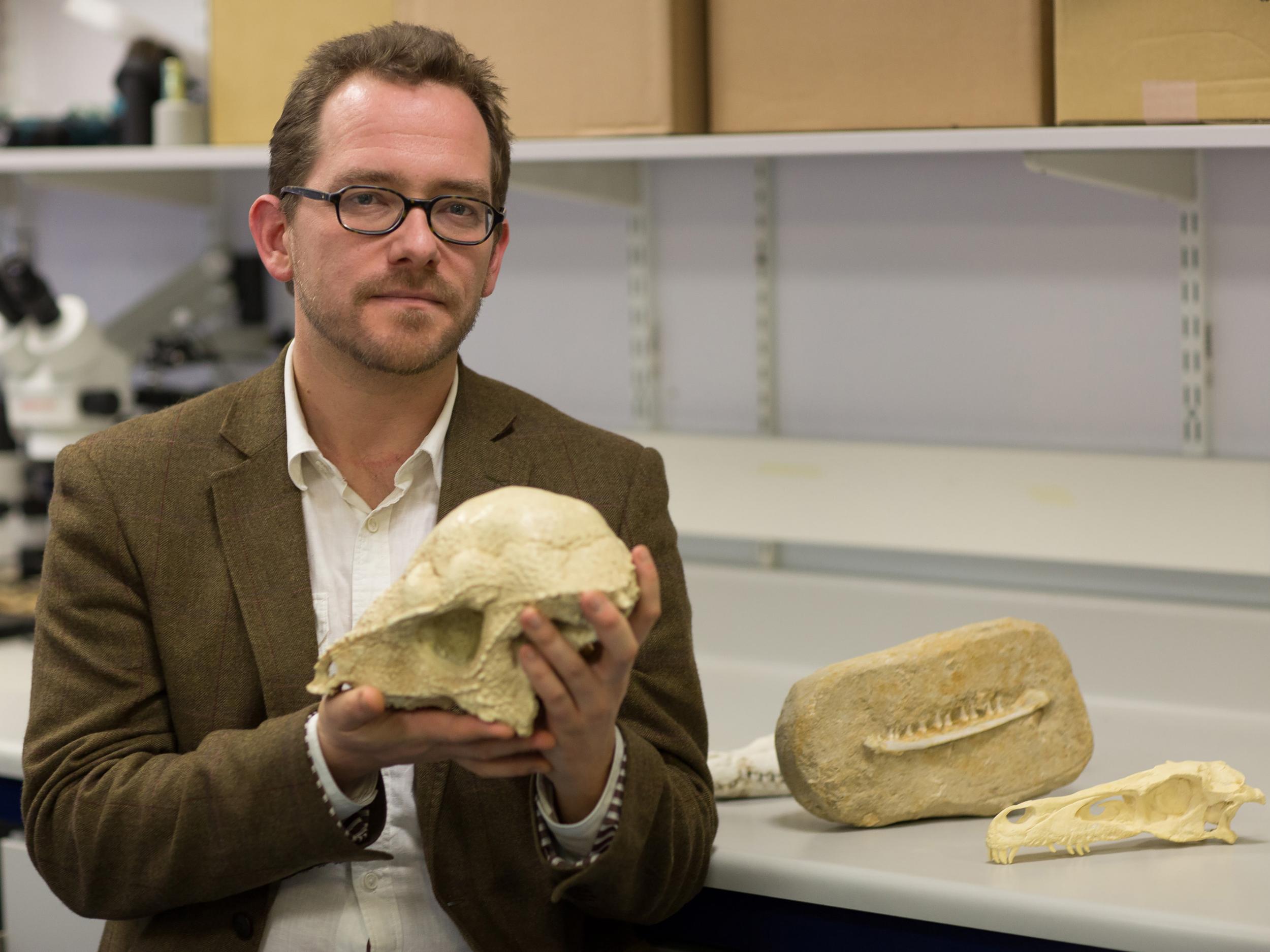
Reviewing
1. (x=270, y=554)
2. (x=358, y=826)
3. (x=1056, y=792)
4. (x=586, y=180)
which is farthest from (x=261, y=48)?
(x=1056, y=792)

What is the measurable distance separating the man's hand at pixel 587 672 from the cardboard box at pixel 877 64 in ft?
2.82

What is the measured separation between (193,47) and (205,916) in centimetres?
175

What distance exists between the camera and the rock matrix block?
4.21ft

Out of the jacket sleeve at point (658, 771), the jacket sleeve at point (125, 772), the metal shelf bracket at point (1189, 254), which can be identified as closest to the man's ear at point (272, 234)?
the jacket sleeve at point (125, 772)

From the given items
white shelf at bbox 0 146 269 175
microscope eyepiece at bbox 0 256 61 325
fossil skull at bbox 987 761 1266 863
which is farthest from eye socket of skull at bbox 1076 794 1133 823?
microscope eyepiece at bbox 0 256 61 325

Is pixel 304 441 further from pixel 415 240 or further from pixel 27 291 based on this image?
pixel 27 291

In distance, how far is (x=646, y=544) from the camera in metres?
1.29

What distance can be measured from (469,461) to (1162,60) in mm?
882

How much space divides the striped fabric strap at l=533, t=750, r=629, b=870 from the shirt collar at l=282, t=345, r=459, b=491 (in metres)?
0.34

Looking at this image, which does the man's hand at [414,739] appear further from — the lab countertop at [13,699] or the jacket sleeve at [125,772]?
the lab countertop at [13,699]

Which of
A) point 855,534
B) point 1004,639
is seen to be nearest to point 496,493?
point 1004,639

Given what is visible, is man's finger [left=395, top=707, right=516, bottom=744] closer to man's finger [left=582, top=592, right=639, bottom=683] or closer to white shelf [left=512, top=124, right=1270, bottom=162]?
man's finger [left=582, top=592, right=639, bottom=683]

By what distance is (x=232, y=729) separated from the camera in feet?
3.87

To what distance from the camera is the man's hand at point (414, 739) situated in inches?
37.6
